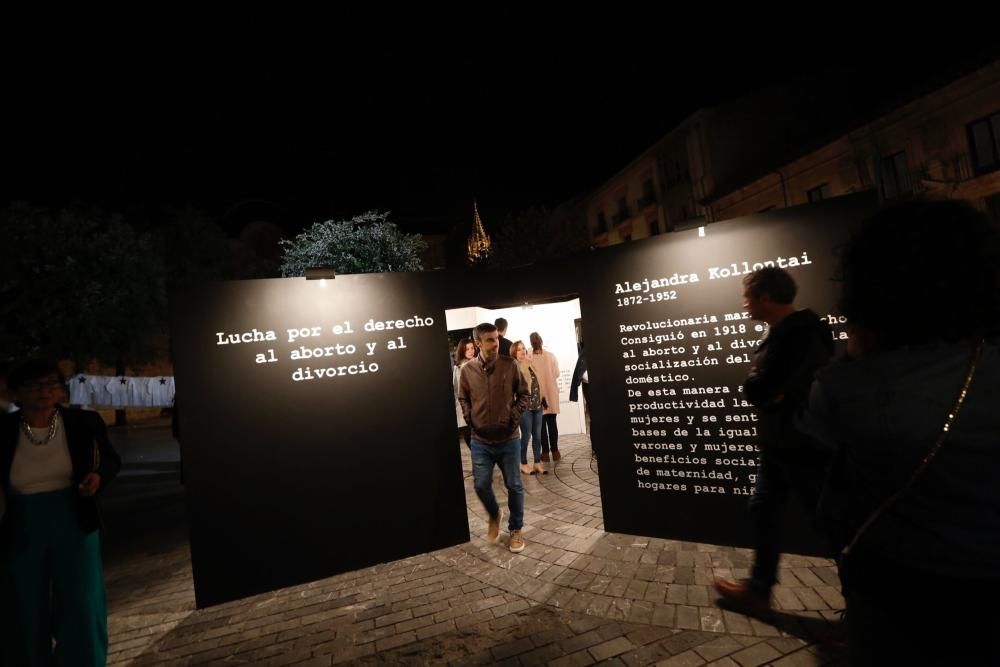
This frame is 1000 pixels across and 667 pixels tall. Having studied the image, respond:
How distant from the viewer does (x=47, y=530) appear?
107 inches

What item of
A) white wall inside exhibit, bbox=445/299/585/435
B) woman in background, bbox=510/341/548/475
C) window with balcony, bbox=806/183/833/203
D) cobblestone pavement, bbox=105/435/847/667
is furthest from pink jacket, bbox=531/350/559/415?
window with balcony, bbox=806/183/833/203

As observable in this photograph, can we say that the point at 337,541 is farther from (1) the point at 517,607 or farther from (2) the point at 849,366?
(2) the point at 849,366

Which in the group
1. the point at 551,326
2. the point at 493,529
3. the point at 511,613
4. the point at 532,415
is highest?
the point at 551,326

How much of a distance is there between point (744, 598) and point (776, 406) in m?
1.29

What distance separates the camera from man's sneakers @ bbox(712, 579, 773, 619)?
301 centimetres

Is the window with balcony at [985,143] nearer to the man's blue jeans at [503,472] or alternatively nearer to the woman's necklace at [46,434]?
the man's blue jeans at [503,472]

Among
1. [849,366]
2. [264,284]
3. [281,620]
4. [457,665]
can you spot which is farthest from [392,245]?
[849,366]

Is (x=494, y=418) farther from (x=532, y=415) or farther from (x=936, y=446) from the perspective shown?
(x=936, y=446)

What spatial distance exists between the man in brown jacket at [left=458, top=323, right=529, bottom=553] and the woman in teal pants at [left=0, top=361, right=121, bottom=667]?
103 inches

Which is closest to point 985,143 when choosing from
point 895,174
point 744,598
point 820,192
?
point 895,174

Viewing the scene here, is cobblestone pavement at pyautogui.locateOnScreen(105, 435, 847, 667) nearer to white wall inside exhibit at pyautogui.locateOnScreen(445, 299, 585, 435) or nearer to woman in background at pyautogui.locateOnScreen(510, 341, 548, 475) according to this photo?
woman in background at pyautogui.locateOnScreen(510, 341, 548, 475)

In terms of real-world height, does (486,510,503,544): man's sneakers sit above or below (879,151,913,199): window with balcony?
below

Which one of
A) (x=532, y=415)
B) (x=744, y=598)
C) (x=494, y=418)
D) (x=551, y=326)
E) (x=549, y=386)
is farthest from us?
(x=551, y=326)

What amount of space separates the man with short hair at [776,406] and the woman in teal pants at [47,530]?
3759 millimetres
